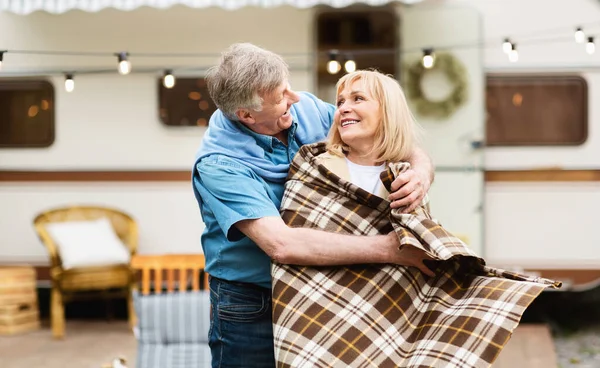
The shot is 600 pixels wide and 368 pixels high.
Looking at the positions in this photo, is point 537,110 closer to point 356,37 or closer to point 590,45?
point 590,45

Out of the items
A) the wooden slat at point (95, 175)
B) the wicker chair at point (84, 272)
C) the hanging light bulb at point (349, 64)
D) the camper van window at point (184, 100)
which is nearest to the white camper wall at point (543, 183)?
the hanging light bulb at point (349, 64)

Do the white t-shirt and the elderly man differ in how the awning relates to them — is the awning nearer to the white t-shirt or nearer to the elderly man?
the elderly man

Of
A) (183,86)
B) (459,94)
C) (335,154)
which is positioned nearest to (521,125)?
(459,94)

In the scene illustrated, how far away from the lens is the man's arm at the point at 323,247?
2.30 meters

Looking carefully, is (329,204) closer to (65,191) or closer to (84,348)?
(84,348)

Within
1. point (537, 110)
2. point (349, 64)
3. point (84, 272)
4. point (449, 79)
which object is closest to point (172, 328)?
point (349, 64)

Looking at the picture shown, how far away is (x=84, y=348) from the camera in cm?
672

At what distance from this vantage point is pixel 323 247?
2346mm

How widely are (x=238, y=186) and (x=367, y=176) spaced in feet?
1.16

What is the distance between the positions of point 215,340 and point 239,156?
57 cm

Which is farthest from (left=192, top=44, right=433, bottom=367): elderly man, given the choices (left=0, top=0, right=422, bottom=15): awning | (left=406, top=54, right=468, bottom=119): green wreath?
(left=406, top=54, right=468, bottom=119): green wreath

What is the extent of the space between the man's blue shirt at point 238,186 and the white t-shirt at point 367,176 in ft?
0.75

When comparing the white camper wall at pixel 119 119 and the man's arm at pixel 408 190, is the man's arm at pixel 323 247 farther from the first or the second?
the white camper wall at pixel 119 119

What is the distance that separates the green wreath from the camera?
6906mm
